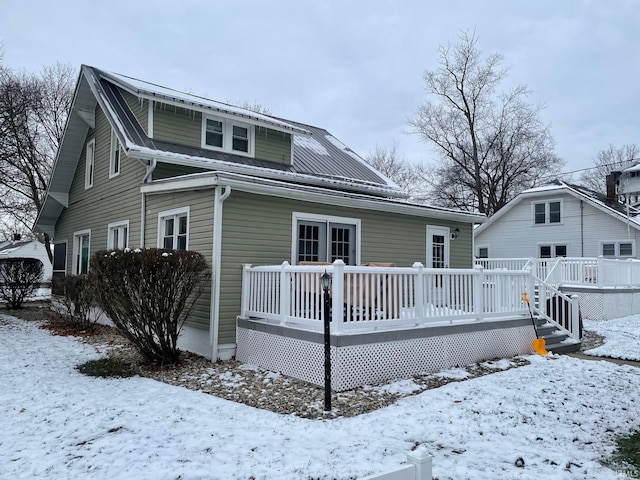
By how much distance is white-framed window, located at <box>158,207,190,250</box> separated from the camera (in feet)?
27.9

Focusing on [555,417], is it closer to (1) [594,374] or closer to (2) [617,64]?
(1) [594,374]

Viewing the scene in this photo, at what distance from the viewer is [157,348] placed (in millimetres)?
7207

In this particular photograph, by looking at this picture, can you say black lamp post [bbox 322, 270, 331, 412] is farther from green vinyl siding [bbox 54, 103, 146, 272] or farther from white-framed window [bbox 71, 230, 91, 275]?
white-framed window [bbox 71, 230, 91, 275]

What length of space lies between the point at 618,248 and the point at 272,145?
54.9 feet

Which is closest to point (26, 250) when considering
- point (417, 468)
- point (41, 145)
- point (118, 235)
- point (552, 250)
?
point (41, 145)

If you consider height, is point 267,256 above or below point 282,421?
above

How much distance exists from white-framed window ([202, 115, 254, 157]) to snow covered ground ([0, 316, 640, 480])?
6552mm

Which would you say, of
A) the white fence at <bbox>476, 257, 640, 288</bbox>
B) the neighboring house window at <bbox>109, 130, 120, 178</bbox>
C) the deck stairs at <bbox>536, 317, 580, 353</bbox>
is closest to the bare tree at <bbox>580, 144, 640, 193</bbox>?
the white fence at <bbox>476, 257, 640, 288</bbox>

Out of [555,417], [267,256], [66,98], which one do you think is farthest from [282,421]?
[66,98]

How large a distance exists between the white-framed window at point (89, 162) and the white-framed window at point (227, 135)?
14.2ft

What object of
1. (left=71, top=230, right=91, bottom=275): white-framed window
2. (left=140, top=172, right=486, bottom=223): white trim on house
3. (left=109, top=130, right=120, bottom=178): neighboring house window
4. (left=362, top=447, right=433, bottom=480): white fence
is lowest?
(left=362, top=447, right=433, bottom=480): white fence

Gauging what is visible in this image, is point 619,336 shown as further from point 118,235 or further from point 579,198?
point 579,198

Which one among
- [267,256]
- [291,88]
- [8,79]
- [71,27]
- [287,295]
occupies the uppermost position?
[291,88]

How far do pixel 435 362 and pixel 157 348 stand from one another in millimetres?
4379
